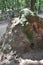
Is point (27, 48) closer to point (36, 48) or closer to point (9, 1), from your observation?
point (36, 48)

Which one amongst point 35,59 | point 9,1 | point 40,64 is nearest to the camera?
point 40,64

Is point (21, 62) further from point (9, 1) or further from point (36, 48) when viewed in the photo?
point (9, 1)

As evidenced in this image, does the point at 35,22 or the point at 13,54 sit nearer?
the point at 13,54

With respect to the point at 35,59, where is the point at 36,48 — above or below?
above

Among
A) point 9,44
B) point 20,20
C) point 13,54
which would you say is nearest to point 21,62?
point 13,54

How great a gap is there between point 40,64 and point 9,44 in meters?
0.78

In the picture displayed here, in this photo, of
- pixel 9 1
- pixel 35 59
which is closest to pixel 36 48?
pixel 35 59

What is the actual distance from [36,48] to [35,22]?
1.64ft

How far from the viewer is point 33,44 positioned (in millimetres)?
3477

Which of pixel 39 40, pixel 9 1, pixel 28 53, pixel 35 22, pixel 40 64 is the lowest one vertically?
pixel 40 64

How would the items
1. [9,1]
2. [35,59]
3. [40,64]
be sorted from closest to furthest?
[40,64] → [35,59] → [9,1]

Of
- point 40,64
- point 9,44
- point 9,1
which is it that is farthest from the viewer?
point 9,1

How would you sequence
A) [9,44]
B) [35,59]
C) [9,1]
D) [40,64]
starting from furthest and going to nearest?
A: 1. [9,1]
2. [9,44]
3. [35,59]
4. [40,64]

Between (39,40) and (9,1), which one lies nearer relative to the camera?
(39,40)
